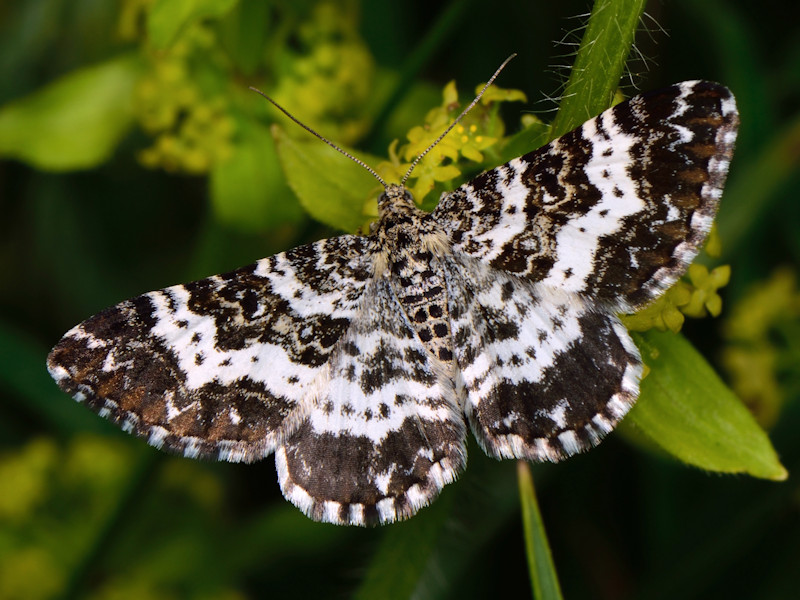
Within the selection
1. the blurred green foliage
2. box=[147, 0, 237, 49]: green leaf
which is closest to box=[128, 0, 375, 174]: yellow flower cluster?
the blurred green foliage

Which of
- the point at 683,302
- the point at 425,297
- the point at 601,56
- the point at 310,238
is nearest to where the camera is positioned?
the point at 601,56

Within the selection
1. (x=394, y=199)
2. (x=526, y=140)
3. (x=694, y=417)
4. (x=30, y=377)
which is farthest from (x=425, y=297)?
(x=30, y=377)

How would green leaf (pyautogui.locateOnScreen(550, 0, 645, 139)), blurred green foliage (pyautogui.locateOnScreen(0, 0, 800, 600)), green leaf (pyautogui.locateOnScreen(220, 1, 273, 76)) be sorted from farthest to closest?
1. green leaf (pyautogui.locateOnScreen(220, 1, 273, 76))
2. blurred green foliage (pyautogui.locateOnScreen(0, 0, 800, 600))
3. green leaf (pyautogui.locateOnScreen(550, 0, 645, 139))

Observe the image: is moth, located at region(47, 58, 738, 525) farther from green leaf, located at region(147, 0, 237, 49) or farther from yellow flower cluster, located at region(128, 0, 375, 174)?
yellow flower cluster, located at region(128, 0, 375, 174)

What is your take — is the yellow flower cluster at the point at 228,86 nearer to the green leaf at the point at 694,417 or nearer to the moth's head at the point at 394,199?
the moth's head at the point at 394,199

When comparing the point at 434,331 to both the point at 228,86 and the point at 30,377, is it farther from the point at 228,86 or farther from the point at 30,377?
the point at 30,377

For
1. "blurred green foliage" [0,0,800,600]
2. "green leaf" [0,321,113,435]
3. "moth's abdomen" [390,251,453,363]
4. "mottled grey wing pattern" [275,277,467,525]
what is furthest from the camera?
"green leaf" [0,321,113,435]
